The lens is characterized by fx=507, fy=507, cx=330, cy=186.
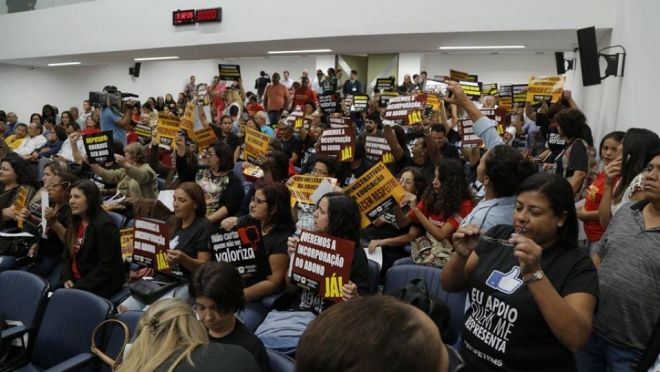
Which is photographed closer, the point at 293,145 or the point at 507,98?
the point at 293,145

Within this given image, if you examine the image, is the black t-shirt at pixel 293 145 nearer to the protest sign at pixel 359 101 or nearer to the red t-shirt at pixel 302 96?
the protest sign at pixel 359 101

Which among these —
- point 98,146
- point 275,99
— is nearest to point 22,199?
point 98,146

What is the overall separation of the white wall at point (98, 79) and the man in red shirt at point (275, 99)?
6430 millimetres

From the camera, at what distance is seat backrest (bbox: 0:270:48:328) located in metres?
3.08

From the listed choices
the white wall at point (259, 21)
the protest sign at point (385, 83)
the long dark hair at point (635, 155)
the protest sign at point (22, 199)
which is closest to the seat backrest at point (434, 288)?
the long dark hair at point (635, 155)

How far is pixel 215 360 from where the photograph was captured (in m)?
1.46

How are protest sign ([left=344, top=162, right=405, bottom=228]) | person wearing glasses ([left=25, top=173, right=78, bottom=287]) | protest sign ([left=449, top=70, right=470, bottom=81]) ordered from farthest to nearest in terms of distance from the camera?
protest sign ([left=449, top=70, right=470, bottom=81]) < person wearing glasses ([left=25, top=173, right=78, bottom=287]) < protest sign ([left=344, top=162, right=405, bottom=228])

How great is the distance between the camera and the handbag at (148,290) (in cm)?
324

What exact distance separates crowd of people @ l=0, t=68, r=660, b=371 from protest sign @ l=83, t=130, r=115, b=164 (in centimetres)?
18

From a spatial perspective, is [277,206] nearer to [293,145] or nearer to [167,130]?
[167,130]

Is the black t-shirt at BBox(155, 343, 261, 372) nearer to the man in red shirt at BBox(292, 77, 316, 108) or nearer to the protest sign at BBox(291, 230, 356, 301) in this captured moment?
the protest sign at BBox(291, 230, 356, 301)

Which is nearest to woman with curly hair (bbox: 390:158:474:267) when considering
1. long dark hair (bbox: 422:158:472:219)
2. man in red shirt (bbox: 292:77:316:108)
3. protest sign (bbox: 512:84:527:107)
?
long dark hair (bbox: 422:158:472:219)

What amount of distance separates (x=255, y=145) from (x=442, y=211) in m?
2.98

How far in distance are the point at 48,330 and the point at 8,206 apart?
2678 millimetres
